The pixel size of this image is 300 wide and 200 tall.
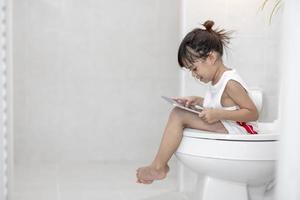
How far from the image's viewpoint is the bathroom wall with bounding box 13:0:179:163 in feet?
8.88

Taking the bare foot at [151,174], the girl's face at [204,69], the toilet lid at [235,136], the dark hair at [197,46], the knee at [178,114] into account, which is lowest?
the bare foot at [151,174]

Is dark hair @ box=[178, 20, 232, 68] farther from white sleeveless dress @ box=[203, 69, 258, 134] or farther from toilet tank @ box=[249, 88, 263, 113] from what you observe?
toilet tank @ box=[249, 88, 263, 113]

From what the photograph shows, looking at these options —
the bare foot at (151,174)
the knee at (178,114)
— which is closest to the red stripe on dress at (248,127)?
the knee at (178,114)

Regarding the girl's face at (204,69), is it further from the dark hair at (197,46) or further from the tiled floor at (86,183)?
the tiled floor at (86,183)

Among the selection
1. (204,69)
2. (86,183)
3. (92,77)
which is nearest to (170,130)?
(204,69)

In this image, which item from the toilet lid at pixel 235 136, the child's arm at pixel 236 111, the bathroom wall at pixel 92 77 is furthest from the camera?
the bathroom wall at pixel 92 77

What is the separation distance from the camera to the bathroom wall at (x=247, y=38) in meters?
2.22

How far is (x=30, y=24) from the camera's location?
2.68 metres

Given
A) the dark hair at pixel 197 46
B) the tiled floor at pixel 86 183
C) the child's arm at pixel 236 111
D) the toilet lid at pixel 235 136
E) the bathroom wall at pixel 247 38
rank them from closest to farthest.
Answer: the toilet lid at pixel 235 136 → the child's arm at pixel 236 111 → the dark hair at pixel 197 46 → the tiled floor at pixel 86 183 → the bathroom wall at pixel 247 38

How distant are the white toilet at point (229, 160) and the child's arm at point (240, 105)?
100mm

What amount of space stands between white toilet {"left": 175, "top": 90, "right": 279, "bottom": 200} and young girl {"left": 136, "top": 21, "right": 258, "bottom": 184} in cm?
5

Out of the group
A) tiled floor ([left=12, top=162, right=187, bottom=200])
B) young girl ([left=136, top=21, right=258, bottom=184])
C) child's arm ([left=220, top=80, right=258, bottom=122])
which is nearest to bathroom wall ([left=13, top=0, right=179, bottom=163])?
tiled floor ([left=12, top=162, right=187, bottom=200])

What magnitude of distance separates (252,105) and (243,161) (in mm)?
256

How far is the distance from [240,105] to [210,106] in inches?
6.0
